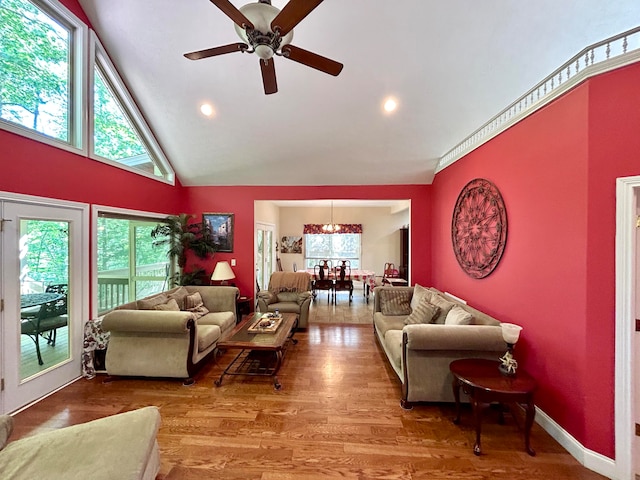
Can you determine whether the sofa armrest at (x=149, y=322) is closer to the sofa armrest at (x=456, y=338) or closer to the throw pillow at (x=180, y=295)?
the throw pillow at (x=180, y=295)

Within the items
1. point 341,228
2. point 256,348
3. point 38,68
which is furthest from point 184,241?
point 341,228

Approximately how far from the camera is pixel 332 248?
9.46m

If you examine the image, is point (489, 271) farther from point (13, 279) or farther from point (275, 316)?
point (13, 279)

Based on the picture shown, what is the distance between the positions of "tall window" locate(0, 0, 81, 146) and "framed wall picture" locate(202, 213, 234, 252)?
2.51m

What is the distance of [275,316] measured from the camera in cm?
396

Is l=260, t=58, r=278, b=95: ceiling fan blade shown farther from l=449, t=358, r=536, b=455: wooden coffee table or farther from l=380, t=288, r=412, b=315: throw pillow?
l=380, t=288, r=412, b=315: throw pillow

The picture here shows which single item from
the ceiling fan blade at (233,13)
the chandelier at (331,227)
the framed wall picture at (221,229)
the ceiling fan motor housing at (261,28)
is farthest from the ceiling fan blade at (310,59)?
the chandelier at (331,227)

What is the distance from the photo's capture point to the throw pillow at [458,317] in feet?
9.29

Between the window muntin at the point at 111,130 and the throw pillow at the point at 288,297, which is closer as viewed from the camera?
the window muntin at the point at 111,130

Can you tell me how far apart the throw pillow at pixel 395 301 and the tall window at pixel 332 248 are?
16.0 feet

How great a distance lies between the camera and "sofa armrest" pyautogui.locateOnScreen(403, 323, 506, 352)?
255 centimetres

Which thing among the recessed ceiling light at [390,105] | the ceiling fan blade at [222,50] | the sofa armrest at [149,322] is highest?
Answer: the recessed ceiling light at [390,105]

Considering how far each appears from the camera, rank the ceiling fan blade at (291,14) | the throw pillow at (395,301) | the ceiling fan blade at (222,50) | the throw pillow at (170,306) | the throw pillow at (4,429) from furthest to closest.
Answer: the throw pillow at (395,301), the throw pillow at (170,306), the ceiling fan blade at (222,50), the ceiling fan blade at (291,14), the throw pillow at (4,429)

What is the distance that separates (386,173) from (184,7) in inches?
146
